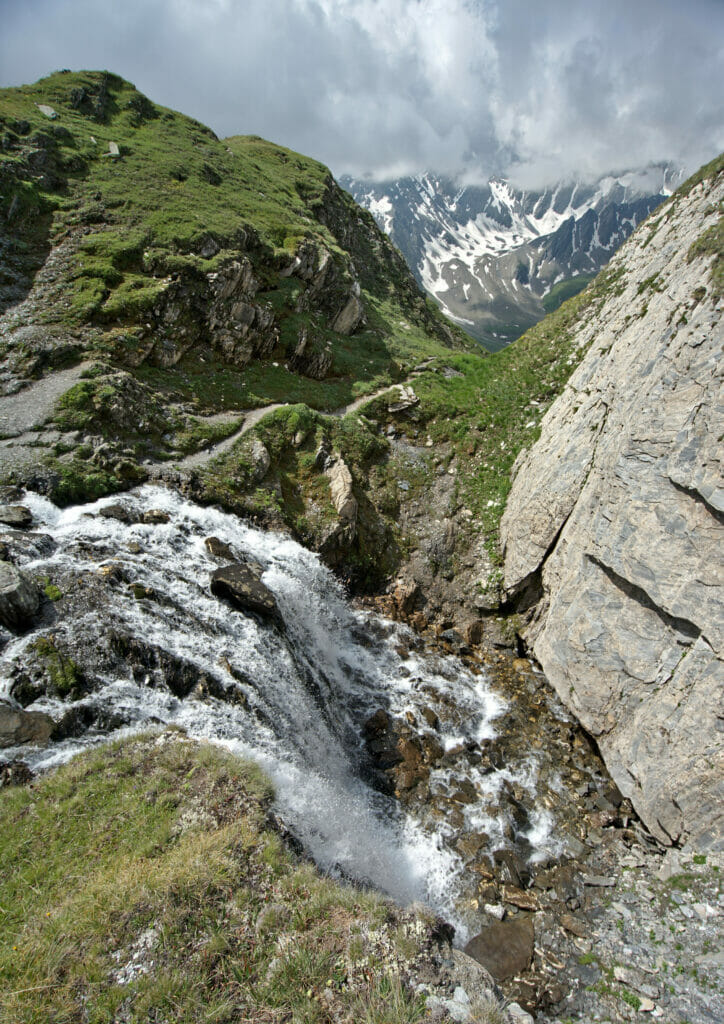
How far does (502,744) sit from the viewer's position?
1727cm

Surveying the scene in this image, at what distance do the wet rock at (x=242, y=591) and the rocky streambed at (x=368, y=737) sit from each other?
8 centimetres

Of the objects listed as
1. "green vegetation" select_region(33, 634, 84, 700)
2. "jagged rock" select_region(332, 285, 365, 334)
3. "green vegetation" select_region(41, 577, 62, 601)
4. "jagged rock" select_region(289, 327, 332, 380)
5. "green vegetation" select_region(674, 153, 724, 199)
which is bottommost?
"green vegetation" select_region(33, 634, 84, 700)

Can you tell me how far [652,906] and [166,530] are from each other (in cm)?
1999

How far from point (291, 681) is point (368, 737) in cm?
386

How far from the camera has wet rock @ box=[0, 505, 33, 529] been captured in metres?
15.8

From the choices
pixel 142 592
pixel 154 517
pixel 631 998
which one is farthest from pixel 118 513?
pixel 631 998

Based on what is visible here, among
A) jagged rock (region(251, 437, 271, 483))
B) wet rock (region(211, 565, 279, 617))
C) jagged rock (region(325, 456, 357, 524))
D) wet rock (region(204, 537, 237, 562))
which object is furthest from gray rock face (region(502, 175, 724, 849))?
jagged rock (region(251, 437, 271, 483))

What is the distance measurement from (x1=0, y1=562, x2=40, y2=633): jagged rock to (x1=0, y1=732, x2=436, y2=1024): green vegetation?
4678 mm

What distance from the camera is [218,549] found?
61.9 ft

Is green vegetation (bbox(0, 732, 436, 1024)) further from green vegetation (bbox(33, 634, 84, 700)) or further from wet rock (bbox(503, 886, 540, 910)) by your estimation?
wet rock (bbox(503, 886, 540, 910))

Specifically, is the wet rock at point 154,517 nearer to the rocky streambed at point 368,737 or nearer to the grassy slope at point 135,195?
the rocky streambed at point 368,737

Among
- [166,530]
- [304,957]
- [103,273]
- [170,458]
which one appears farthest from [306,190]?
[304,957]

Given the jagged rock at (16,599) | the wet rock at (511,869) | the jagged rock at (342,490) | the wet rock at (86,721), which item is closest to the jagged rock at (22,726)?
the wet rock at (86,721)

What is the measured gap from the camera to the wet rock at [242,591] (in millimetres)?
16672
